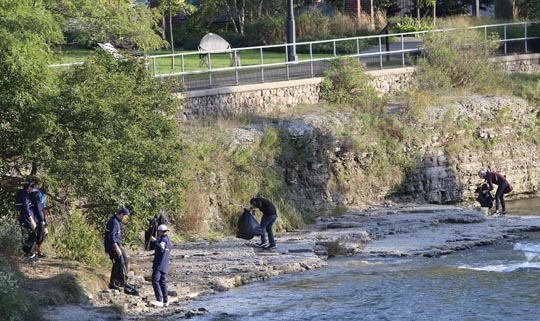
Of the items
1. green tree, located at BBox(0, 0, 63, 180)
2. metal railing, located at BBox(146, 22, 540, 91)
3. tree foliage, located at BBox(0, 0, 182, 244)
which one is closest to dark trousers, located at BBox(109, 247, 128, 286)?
tree foliage, located at BBox(0, 0, 182, 244)

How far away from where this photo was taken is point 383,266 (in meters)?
24.0

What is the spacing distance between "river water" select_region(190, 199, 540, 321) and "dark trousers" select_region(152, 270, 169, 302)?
1.85ft

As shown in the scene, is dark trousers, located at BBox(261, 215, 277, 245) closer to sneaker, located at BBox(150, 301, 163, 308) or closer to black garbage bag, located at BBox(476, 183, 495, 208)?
sneaker, located at BBox(150, 301, 163, 308)

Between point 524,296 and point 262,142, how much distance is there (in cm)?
1208

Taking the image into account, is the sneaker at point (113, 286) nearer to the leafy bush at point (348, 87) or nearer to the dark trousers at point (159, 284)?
the dark trousers at point (159, 284)

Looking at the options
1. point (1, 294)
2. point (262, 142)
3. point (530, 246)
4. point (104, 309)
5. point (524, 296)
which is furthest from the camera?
point (262, 142)

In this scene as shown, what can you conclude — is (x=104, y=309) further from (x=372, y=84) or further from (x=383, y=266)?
(x=372, y=84)

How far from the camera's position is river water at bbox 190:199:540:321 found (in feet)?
64.4

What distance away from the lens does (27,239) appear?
21219 mm

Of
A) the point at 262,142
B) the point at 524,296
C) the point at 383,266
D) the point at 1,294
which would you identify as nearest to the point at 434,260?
the point at 383,266

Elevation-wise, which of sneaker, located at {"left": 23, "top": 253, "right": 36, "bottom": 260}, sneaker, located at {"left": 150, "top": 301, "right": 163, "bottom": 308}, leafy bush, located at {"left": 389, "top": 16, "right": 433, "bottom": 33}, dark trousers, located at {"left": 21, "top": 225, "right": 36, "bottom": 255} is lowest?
sneaker, located at {"left": 150, "top": 301, "right": 163, "bottom": 308}

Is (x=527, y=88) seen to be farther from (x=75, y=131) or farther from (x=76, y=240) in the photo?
(x=75, y=131)

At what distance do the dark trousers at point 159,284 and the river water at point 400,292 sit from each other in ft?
1.85

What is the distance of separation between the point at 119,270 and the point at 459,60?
20.5 meters
